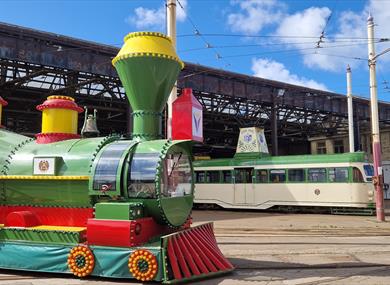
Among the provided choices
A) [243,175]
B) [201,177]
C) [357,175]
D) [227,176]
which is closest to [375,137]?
[357,175]

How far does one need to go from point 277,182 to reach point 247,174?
1.88 meters

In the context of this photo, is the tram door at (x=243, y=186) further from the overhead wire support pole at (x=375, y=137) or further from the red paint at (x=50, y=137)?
the red paint at (x=50, y=137)

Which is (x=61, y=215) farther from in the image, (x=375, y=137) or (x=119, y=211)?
(x=375, y=137)

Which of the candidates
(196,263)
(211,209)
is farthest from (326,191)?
(196,263)

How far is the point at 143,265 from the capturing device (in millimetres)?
6875

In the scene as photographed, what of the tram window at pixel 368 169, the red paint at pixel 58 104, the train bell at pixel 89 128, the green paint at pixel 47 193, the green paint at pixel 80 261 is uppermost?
the red paint at pixel 58 104

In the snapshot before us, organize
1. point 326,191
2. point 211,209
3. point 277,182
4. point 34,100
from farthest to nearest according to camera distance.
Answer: point 34,100 < point 211,209 < point 277,182 < point 326,191

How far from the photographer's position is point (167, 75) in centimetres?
815


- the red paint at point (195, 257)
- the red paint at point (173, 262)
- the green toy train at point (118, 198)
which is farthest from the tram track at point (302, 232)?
the red paint at point (173, 262)

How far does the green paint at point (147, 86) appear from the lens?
793cm

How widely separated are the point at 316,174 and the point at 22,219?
54.0ft

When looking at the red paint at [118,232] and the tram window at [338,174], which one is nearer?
the red paint at [118,232]

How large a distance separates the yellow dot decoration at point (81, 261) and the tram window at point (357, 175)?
16.1 m

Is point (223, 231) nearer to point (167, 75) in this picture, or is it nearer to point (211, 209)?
point (167, 75)
